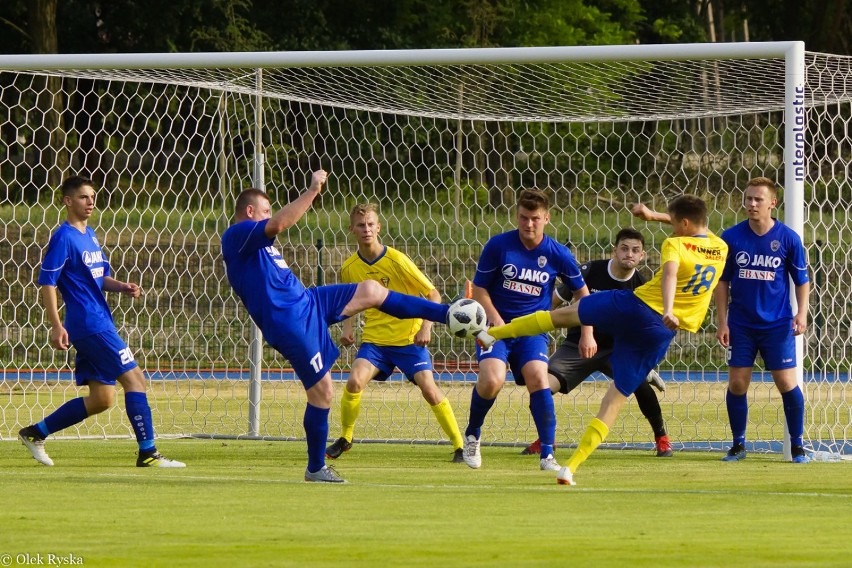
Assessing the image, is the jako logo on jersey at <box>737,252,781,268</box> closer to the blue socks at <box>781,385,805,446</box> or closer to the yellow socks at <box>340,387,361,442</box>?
the blue socks at <box>781,385,805,446</box>

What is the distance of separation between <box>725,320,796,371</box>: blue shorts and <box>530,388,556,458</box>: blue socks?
1.53 meters

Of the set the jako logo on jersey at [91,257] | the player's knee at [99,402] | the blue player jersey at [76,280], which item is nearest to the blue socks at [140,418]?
the player's knee at [99,402]

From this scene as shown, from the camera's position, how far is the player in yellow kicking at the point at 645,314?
7.55 meters

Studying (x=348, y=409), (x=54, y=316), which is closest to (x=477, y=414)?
(x=348, y=409)

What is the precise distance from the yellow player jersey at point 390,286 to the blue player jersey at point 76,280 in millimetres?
1861

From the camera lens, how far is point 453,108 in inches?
482

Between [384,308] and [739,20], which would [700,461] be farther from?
[739,20]

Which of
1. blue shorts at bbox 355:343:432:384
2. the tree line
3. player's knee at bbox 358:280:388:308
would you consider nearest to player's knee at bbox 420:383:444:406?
blue shorts at bbox 355:343:432:384

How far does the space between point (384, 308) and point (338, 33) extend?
81.2 feet

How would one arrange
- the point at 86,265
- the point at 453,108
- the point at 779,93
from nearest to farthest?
1. the point at 86,265
2. the point at 779,93
3. the point at 453,108

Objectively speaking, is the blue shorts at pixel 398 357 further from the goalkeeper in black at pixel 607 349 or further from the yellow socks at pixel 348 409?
the goalkeeper in black at pixel 607 349

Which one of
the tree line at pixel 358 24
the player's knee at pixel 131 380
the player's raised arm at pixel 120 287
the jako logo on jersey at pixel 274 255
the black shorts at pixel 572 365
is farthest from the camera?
the tree line at pixel 358 24

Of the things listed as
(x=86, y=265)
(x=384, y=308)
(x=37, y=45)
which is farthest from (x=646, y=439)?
(x=37, y=45)

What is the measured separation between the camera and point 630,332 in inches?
300
